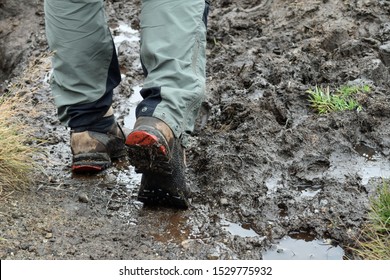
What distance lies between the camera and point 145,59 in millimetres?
3512

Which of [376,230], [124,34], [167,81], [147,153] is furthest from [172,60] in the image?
[124,34]

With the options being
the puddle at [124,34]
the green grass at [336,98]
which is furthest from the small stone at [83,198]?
the puddle at [124,34]

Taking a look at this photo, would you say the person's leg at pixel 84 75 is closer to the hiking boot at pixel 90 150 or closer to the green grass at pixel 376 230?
the hiking boot at pixel 90 150

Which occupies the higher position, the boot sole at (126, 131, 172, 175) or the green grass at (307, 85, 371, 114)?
the boot sole at (126, 131, 172, 175)

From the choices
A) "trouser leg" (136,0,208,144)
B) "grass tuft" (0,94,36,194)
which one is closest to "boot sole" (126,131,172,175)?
"trouser leg" (136,0,208,144)

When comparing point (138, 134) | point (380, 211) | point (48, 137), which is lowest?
point (48, 137)

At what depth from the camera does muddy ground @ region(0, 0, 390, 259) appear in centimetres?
349

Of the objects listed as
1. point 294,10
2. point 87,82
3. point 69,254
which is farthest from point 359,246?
point 294,10

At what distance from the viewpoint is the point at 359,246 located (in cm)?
Answer: 340

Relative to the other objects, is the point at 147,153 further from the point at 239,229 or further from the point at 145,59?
the point at 239,229

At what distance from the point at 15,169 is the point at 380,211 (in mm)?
1981

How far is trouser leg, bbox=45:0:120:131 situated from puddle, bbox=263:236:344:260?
1.36m

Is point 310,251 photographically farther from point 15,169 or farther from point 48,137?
point 48,137

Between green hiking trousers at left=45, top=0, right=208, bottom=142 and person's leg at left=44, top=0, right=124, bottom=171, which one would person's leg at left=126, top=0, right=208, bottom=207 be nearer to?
green hiking trousers at left=45, top=0, right=208, bottom=142
